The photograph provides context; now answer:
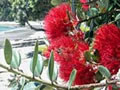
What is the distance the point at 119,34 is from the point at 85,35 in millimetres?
337

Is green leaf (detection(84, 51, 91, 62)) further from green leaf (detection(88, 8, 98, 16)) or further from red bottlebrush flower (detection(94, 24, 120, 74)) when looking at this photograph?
green leaf (detection(88, 8, 98, 16))

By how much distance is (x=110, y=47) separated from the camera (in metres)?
0.55

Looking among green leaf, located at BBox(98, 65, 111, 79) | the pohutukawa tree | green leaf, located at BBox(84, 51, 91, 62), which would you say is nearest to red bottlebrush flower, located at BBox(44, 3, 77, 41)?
the pohutukawa tree

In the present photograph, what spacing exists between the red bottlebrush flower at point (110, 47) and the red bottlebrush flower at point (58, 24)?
0.58 ft

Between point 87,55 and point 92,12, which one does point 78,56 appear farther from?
point 92,12

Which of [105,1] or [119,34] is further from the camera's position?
[105,1]

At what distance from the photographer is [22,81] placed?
593 mm

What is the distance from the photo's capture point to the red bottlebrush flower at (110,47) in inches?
21.6

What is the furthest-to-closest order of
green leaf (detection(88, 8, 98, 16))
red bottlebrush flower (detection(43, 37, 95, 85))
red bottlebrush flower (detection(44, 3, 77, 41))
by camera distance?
green leaf (detection(88, 8, 98, 16)), red bottlebrush flower (detection(44, 3, 77, 41)), red bottlebrush flower (detection(43, 37, 95, 85))

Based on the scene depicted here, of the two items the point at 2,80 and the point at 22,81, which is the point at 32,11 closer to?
the point at 2,80

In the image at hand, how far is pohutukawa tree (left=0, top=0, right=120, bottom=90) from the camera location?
0.51 metres

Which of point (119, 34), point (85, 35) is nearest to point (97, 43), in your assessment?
point (119, 34)

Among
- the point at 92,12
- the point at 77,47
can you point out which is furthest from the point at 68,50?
the point at 92,12

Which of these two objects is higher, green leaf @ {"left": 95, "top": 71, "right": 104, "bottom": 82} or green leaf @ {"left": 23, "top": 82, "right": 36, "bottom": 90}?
green leaf @ {"left": 23, "top": 82, "right": 36, "bottom": 90}
